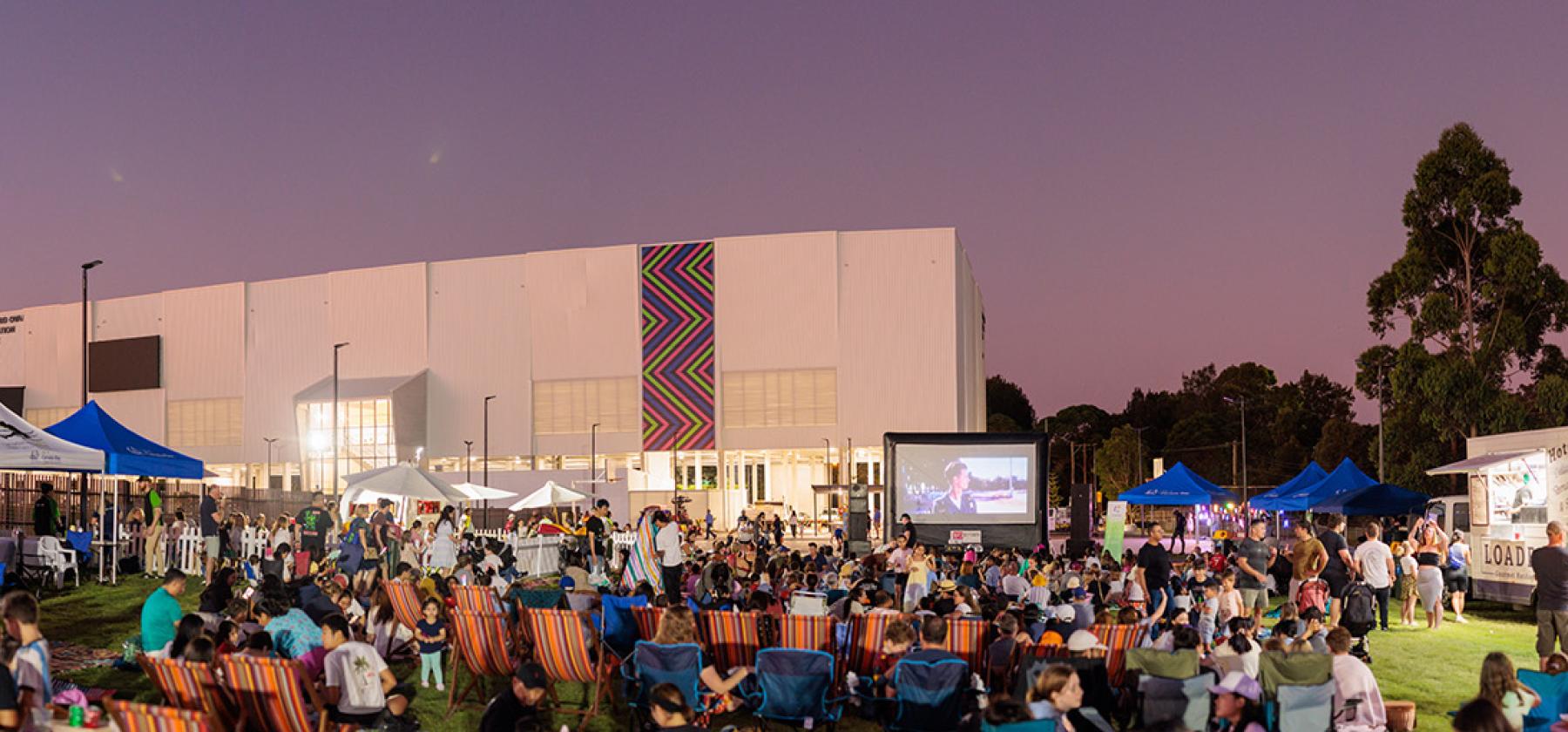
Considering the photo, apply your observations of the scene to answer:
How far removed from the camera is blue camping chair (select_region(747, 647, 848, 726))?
8789 mm

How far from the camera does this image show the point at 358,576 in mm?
15336

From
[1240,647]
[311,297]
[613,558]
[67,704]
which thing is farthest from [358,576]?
[311,297]

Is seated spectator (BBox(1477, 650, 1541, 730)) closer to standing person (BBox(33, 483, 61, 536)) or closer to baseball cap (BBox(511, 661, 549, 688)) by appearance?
baseball cap (BBox(511, 661, 549, 688))

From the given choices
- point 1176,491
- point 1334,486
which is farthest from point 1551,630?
point 1176,491

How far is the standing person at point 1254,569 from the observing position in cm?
1555

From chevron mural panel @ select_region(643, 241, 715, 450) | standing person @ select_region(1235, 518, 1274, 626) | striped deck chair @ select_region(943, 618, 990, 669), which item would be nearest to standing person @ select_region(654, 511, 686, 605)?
striped deck chair @ select_region(943, 618, 990, 669)

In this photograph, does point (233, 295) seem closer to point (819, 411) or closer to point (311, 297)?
point (311, 297)

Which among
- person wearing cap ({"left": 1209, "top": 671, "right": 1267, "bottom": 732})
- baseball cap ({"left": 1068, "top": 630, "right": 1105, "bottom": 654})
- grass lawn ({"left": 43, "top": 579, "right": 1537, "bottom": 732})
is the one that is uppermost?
baseball cap ({"left": 1068, "top": 630, "right": 1105, "bottom": 654})

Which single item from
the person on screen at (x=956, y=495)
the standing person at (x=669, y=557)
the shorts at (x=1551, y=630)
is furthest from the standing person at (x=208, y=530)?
the shorts at (x=1551, y=630)

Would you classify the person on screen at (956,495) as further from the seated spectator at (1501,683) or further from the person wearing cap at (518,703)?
the person wearing cap at (518,703)

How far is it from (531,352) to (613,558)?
3875 cm

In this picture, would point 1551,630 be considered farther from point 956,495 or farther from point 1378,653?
point 956,495

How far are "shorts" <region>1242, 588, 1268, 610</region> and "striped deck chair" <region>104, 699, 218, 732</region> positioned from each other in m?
12.6

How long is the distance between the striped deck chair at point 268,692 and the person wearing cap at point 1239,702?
18.7ft
